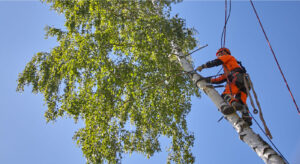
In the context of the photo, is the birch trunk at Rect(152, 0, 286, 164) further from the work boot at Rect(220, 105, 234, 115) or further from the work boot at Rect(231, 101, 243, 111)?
the work boot at Rect(231, 101, 243, 111)

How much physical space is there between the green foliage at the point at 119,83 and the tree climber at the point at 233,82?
904mm

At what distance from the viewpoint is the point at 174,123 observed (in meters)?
6.75

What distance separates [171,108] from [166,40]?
187 cm

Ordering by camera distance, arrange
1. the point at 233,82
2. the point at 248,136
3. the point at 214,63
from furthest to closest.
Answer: the point at 214,63, the point at 233,82, the point at 248,136

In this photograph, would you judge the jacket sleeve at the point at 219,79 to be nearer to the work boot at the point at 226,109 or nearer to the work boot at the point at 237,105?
the work boot at the point at 237,105

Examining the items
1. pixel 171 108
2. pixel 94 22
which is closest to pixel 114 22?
pixel 94 22

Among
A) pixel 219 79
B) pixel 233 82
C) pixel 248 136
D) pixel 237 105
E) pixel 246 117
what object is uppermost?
pixel 219 79

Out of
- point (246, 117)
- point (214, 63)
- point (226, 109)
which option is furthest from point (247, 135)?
point (214, 63)

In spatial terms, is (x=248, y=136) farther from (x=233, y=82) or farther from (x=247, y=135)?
(x=233, y=82)

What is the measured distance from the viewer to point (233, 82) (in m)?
4.73

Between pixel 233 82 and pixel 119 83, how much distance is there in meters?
2.48

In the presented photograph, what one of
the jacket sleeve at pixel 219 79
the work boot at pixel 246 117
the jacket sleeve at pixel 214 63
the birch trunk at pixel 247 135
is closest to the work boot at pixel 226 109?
the birch trunk at pixel 247 135

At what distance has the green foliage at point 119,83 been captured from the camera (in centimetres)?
553

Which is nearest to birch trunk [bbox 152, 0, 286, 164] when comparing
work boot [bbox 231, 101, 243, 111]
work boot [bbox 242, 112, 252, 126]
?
work boot [bbox 231, 101, 243, 111]
